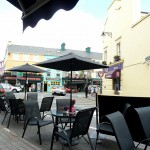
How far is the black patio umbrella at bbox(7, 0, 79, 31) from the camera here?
3.31m

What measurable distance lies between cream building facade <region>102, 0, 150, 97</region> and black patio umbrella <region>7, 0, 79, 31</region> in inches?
594

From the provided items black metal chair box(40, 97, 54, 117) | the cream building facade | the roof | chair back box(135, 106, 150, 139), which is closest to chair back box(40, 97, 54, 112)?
black metal chair box(40, 97, 54, 117)

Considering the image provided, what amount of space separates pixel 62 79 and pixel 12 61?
11637 millimetres

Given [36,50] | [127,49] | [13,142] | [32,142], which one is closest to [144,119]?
[32,142]

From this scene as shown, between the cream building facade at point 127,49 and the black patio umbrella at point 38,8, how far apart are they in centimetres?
1509

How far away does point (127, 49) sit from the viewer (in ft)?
72.9

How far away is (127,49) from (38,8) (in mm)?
19193

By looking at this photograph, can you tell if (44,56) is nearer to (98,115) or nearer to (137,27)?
(137,27)

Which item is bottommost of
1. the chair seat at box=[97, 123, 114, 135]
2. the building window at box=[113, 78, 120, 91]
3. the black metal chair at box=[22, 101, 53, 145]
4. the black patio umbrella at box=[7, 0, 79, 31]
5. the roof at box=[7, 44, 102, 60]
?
the chair seat at box=[97, 123, 114, 135]

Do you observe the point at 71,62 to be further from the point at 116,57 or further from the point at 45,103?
the point at 116,57

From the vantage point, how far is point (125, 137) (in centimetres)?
426

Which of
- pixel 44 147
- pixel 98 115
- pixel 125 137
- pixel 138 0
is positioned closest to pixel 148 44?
pixel 138 0

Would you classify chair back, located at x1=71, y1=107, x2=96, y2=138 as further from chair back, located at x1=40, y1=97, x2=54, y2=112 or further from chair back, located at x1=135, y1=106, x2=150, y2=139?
chair back, located at x1=40, y1=97, x2=54, y2=112

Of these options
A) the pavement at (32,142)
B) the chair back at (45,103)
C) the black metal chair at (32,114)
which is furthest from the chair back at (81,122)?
the chair back at (45,103)
